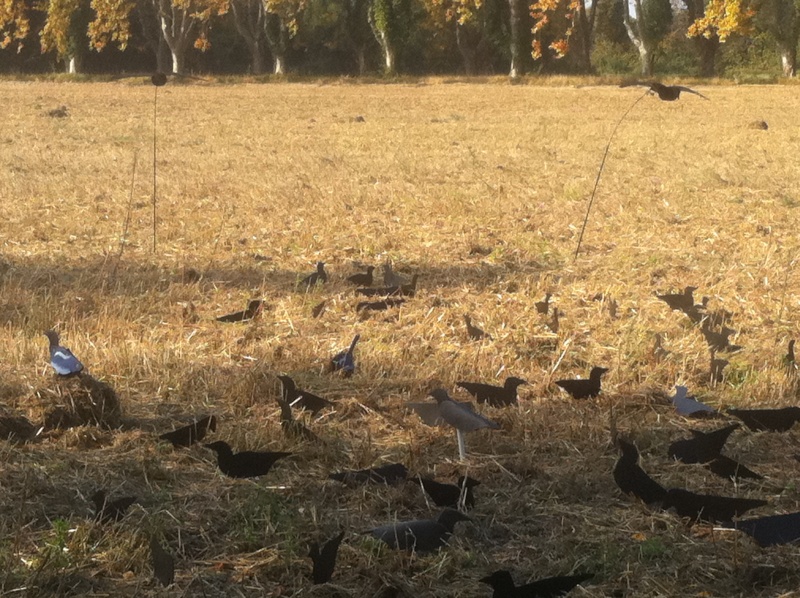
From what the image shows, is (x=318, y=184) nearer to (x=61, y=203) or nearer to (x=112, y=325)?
(x=61, y=203)

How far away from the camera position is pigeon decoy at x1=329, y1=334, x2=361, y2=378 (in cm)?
424

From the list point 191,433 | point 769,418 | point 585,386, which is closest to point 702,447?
point 769,418

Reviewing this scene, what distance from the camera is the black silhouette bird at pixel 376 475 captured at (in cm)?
315

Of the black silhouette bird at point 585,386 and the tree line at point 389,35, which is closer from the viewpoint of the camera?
the black silhouette bird at point 585,386

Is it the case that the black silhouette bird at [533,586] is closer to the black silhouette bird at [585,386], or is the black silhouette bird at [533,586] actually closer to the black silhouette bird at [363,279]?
the black silhouette bird at [585,386]

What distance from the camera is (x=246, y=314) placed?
5.23 metres

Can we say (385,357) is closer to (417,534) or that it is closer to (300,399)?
(300,399)

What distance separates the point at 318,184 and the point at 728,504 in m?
7.54

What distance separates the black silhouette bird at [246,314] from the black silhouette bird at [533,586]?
2.87 metres

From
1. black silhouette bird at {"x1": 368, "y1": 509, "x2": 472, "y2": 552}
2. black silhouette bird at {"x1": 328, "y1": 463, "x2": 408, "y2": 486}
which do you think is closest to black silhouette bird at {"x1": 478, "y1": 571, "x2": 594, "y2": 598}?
black silhouette bird at {"x1": 368, "y1": 509, "x2": 472, "y2": 552}

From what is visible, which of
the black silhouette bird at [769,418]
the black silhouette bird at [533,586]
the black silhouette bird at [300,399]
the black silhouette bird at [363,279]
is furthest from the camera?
the black silhouette bird at [363,279]

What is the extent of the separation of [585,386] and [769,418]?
681mm

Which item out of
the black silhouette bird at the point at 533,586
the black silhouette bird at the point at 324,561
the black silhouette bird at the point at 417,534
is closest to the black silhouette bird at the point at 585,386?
the black silhouette bird at the point at 417,534

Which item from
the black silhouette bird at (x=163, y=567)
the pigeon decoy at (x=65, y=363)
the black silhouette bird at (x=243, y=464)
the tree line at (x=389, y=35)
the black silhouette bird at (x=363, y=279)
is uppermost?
the tree line at (x=389, y=35)
